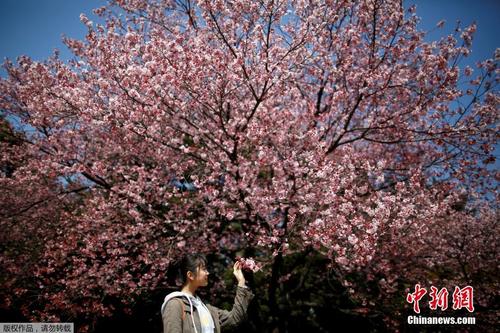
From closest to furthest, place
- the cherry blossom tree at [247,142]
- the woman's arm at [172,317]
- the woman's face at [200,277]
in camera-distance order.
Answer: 1. the woman's arm at [172,317]
2. the woman's face at [200,277]
3. the cherry blossom tree at [247,142]

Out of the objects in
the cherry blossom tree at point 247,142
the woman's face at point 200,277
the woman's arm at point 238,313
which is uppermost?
the cherry blossom tree at point 247,142

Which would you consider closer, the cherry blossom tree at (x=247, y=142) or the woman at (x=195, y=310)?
the woman at (x=195, y=310)

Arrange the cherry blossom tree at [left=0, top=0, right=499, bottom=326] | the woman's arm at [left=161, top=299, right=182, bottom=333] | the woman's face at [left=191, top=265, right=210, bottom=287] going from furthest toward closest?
the cherry blossom tree at [left=0, top=0, right=499, bottom=326] → the woman's face at [left=191, top=265, right=210, bottom=287] → the woman's arm at [left=161, top=299, right=182, bottom=333]

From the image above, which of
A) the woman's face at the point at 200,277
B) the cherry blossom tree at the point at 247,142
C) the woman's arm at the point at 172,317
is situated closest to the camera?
the woman's arm at the point at 172,317

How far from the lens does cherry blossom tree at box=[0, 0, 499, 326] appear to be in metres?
6.05

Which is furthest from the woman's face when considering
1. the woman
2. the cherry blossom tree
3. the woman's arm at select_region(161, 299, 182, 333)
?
the cherry blossom tree

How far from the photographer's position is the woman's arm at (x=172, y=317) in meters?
2.49

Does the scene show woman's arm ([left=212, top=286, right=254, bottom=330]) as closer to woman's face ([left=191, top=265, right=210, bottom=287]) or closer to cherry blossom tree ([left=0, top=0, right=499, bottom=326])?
woman's face ([left=191, top=265, right=210, bottom=287])

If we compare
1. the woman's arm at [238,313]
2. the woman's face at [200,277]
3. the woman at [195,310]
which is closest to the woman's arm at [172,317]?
the woman at [195,310]

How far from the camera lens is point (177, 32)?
25.2ft

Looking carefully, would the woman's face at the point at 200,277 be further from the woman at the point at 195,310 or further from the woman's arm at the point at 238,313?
the woman's arm at the point at 238,313

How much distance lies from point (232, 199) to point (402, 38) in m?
5.15

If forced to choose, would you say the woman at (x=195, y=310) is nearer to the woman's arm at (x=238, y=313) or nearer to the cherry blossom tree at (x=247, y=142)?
the woman's arm at (x=238, y=313)

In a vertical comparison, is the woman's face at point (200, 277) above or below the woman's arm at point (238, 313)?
above
